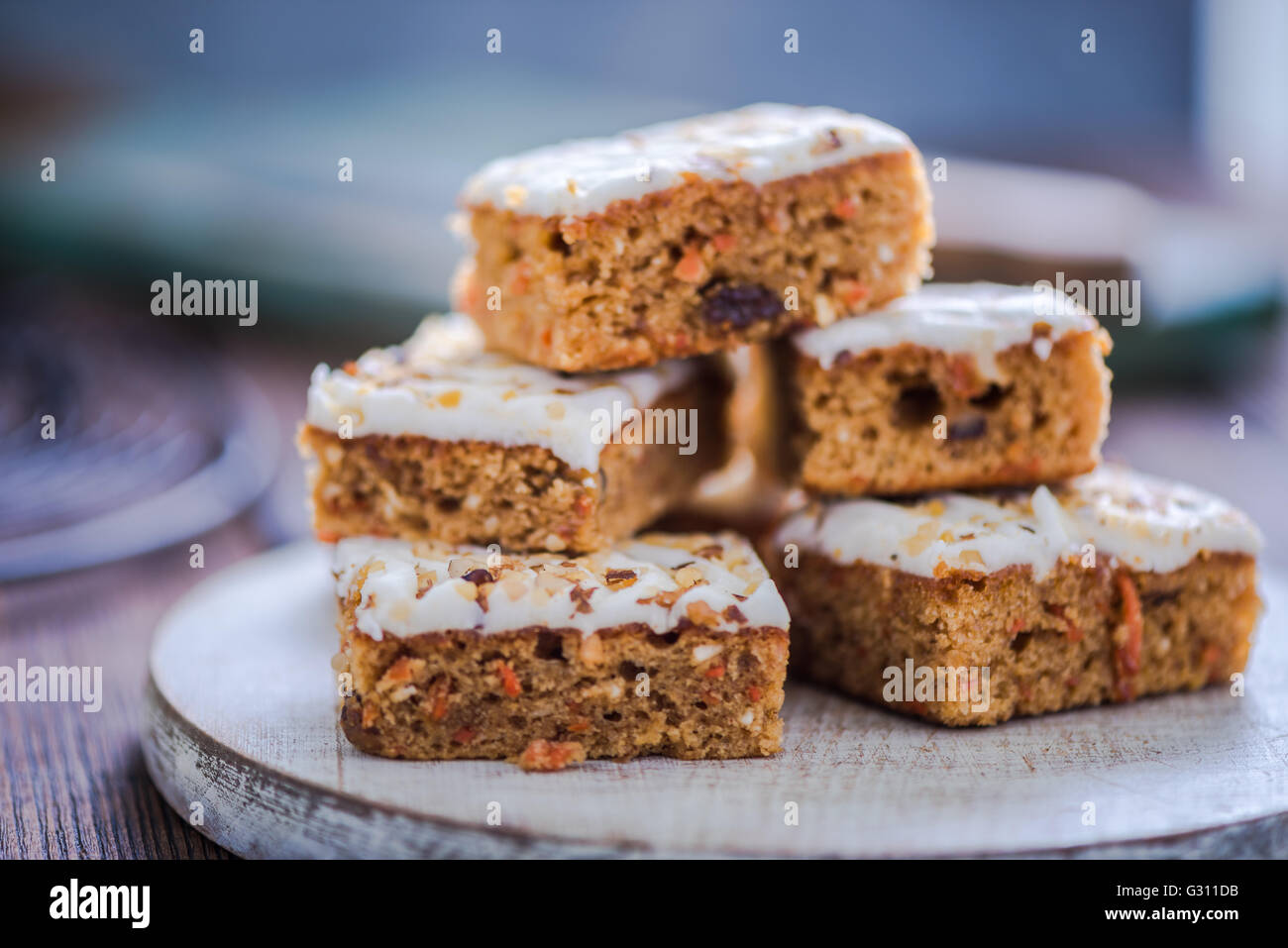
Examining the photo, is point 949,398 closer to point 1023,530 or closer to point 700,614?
point 1023,530

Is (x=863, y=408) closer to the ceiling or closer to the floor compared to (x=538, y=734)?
closer to the ceiling

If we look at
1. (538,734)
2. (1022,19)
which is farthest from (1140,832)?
(1022,19)

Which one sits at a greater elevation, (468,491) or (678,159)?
(678,159)

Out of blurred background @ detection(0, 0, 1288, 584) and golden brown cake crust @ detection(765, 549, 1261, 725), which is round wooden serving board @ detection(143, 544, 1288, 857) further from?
blurred background @ detection(0, 0, 1288, 584)

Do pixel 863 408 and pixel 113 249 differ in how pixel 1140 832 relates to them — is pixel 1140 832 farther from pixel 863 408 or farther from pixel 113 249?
pixel 113 249

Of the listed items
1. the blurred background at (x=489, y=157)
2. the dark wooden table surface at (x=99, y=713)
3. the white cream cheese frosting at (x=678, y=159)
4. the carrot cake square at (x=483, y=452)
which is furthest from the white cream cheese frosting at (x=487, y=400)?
the blurred background at (x=489, y=157)

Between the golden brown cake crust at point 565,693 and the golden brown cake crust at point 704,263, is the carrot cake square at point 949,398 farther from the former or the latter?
the golden brown cake crust at point 565,693

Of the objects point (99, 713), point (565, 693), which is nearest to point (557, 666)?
point (565, 693)
